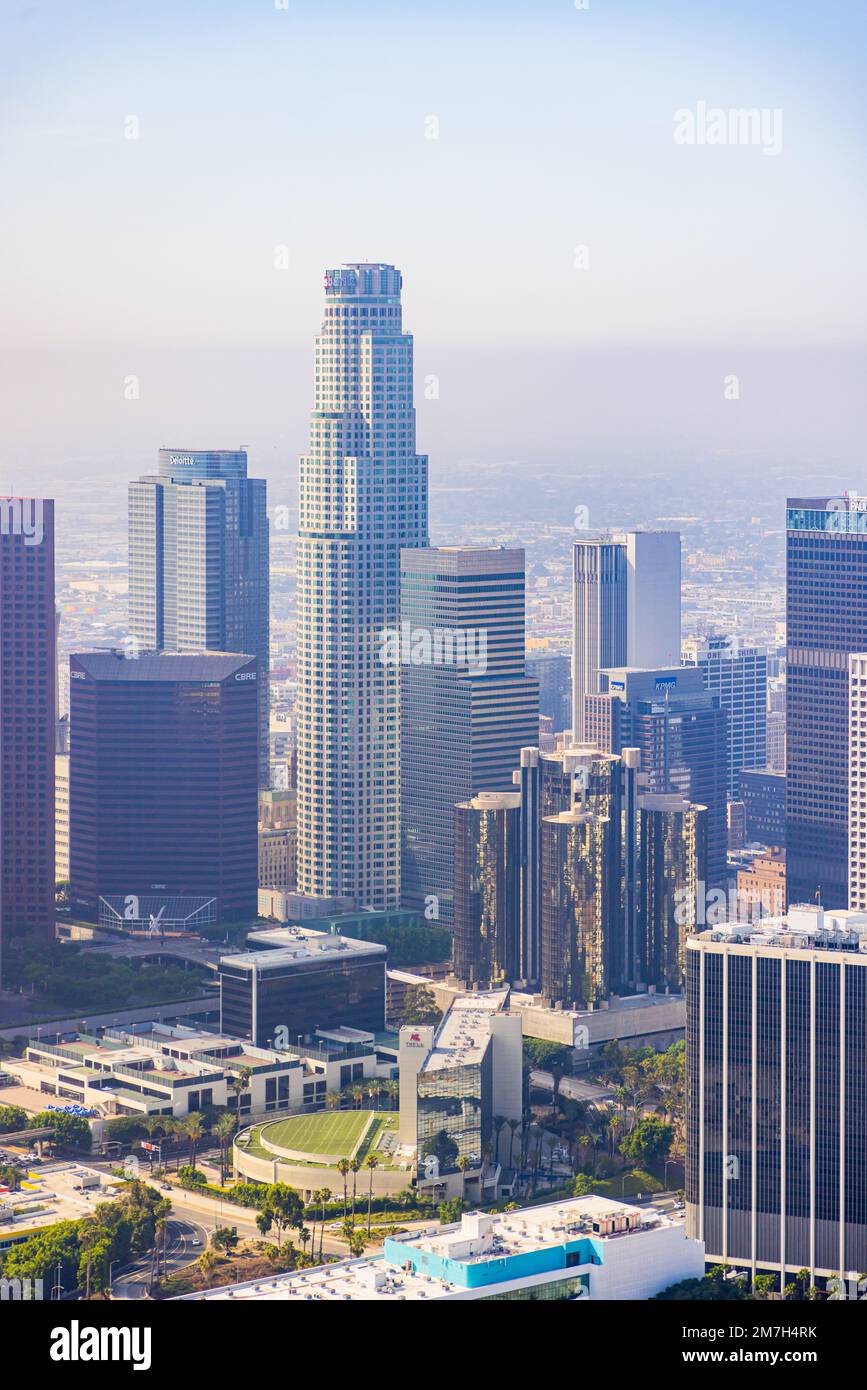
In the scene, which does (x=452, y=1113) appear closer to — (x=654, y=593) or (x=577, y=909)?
(x=577, y=909)

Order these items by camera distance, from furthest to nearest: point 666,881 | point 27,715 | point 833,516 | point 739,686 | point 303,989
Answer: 1. point 739,686
2. point 833,516
3. point 27,715
4. point 666,881
5. point 303,989

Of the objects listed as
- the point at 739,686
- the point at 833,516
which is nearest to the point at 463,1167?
the point at 833,516

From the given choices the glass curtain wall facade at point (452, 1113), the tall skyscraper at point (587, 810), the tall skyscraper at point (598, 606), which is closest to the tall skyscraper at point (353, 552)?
the tall skyscraper at point (587, 810)
